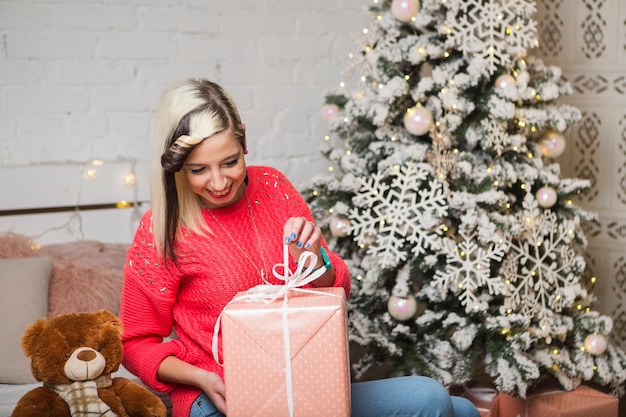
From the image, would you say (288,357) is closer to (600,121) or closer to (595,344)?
(595,344)

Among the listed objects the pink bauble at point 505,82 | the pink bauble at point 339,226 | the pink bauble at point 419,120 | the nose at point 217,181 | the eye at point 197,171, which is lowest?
the pink bauble at point 339,226

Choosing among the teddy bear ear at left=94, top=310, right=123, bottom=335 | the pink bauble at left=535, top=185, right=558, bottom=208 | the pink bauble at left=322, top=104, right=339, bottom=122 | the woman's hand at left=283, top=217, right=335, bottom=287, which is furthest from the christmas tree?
the teddy bear ear at left=94, top=310, right=123, bottom=335

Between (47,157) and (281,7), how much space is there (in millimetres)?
990

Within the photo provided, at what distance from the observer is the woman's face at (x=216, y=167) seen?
1444mm

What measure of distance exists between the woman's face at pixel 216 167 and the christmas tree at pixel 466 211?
2.23ft

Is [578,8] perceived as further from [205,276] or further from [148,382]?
[148,382]

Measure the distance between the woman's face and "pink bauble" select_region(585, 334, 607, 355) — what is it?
4.01 feet

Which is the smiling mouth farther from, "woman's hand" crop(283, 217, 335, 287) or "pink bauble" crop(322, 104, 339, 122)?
"pink bauble" crop(322, 104, 339, 122)

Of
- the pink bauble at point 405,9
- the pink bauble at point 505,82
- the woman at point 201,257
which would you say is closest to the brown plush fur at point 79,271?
the woman at point 201,257

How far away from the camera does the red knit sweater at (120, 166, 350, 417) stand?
1528mm

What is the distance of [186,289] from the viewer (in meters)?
1.57

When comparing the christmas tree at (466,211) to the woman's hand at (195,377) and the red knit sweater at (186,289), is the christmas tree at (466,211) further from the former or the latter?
the woman's hand at (195,377)

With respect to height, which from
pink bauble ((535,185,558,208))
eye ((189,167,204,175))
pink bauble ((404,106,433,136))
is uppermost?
pink bauble ((404,106,433,136))

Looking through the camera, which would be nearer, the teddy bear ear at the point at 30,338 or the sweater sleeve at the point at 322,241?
the teddy bear ear at the point at 30,338
